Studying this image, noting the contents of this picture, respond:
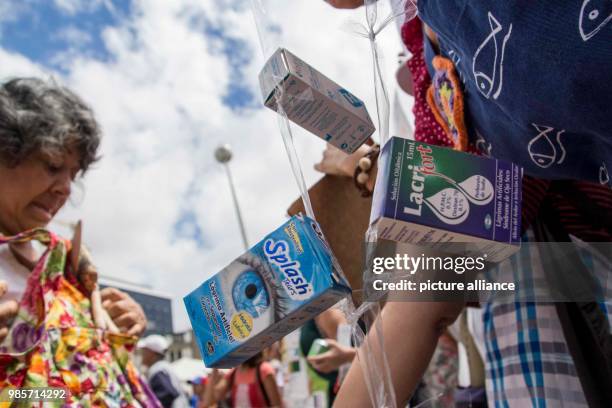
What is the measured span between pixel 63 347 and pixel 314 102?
776 mm

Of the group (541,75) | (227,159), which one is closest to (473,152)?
(541,75)

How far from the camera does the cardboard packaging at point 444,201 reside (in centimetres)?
47

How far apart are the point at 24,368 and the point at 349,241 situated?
624 mm

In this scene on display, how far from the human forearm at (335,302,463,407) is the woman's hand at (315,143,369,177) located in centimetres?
27

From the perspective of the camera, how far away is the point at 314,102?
0.57 meters

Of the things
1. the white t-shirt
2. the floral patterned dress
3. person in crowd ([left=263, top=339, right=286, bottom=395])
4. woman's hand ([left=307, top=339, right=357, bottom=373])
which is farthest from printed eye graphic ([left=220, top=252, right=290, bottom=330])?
person in crowd ([left=263, top=339, right=286, bottom=395])

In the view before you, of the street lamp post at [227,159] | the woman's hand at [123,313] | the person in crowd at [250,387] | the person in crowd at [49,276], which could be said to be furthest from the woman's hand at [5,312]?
the street lamp post at [227,159]

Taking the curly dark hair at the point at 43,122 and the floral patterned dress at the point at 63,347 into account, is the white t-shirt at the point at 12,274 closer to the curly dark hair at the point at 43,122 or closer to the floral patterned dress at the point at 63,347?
the floral patterned dress at the point at 63,347

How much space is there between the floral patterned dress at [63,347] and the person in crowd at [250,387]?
1948 mm

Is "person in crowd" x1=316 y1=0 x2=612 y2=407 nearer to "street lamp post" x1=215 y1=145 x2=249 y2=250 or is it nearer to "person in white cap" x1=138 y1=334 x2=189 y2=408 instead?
"person in white cap" x1=138 y1=334 x2=189 y2=408

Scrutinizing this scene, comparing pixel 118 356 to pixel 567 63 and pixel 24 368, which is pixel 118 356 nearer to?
pixel 24 368

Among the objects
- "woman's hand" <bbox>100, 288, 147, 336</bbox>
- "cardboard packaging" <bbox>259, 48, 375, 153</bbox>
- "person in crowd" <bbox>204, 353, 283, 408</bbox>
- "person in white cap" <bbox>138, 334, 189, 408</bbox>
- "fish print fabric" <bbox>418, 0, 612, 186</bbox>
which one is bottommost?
"fish print fabric" <bbox>418, 0, 612, 186</bbox>

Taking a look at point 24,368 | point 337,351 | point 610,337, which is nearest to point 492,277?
point 610,337

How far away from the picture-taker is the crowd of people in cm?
48
